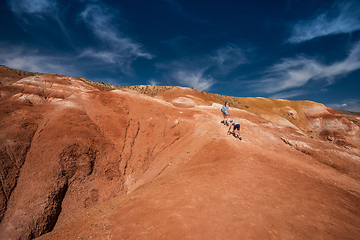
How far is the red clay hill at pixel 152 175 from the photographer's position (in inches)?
155

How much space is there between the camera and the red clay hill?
12.9 ft

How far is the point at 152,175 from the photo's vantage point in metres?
9.95

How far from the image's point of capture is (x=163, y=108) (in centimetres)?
1667

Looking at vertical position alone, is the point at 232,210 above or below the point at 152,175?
above

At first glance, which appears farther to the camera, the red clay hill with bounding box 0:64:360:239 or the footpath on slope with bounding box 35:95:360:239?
the red clay hill with bounding box 0:64:360:239

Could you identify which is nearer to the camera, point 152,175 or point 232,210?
point 232,210

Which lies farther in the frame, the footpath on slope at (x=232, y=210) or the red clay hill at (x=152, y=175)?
the red clay hill at (x=152, y=175)

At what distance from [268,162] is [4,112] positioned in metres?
18.4

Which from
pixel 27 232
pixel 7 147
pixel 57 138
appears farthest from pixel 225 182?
pixel 7 147

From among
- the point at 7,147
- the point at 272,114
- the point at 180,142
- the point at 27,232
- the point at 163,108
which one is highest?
the point at 272,114

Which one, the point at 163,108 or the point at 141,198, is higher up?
the point at 163,108

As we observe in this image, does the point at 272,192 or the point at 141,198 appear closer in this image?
the point at 272,192

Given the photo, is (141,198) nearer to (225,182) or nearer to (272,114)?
(225,182)

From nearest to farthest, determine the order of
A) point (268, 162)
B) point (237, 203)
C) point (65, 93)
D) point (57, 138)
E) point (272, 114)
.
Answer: point (237, 203) < point (268, 162) < point (57, 138) < point (65, 93) < point (272, 114)
